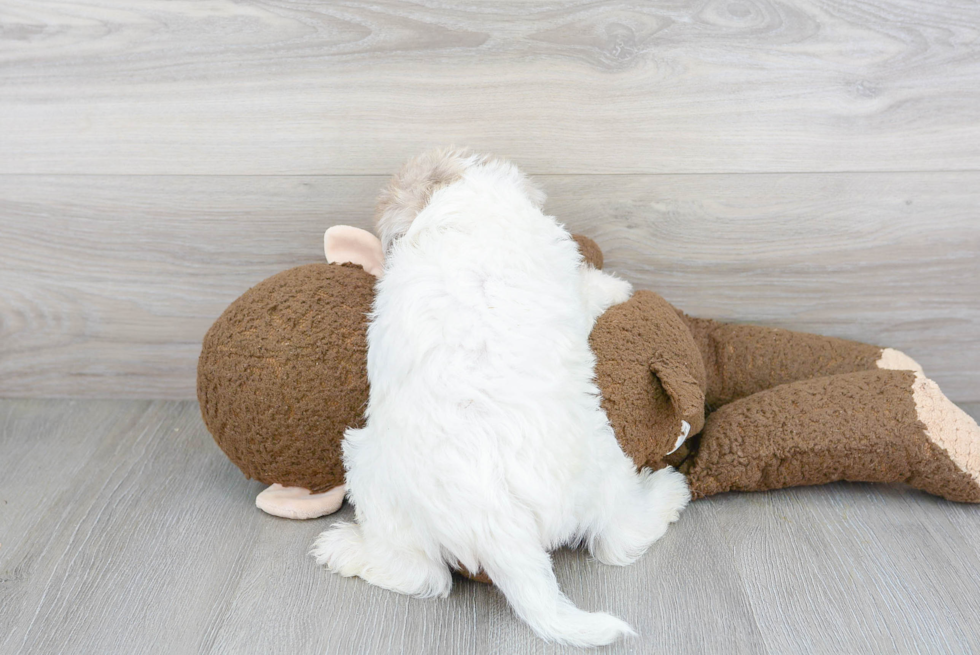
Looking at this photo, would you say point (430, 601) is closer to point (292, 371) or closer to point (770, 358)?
point (292, 371)

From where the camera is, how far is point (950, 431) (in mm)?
862

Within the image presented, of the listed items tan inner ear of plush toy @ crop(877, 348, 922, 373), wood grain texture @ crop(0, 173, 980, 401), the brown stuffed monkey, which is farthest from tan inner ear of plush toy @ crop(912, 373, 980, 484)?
wood grain texture @ crop(0, 173, 980, 401)

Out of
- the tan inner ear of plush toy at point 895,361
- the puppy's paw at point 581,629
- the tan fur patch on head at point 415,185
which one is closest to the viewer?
the puppy's paw at point 581,629

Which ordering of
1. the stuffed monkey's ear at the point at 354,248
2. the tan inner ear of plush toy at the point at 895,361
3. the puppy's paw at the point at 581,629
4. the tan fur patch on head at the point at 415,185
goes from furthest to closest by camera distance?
1. the tan inner ear of plush toy at the point at 895,361
2. the stuffed monkey's ear at the point at 354,248
3. the tan fur patch on head at the point at 415,185
4. the puppy's paw at the point at 581,629

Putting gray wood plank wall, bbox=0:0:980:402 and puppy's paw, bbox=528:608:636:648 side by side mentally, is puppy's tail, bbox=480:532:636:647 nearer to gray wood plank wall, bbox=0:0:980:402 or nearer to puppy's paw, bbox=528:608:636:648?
puppy's paw, bbox=528:608:636:648

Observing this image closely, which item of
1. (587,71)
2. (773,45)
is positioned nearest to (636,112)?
(587,71)

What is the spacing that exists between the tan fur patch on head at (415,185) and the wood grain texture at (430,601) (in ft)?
1.15

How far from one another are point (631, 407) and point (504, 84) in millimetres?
457

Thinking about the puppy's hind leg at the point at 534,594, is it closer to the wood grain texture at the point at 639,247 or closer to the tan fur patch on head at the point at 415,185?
the tan fur patch on head at the point at 415,185

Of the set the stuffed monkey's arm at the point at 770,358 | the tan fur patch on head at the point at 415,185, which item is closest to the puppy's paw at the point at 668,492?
the stuffed monkey's arm at the point at 770,358

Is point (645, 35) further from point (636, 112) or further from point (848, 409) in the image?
point (848, 409)

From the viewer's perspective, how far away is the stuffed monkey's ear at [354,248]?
88 cm

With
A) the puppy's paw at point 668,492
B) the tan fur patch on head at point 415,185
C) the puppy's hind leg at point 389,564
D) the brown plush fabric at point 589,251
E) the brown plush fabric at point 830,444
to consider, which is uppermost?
the tan fur patch on head at point 415,185

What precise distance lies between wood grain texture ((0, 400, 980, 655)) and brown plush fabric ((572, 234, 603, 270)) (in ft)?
1.04
